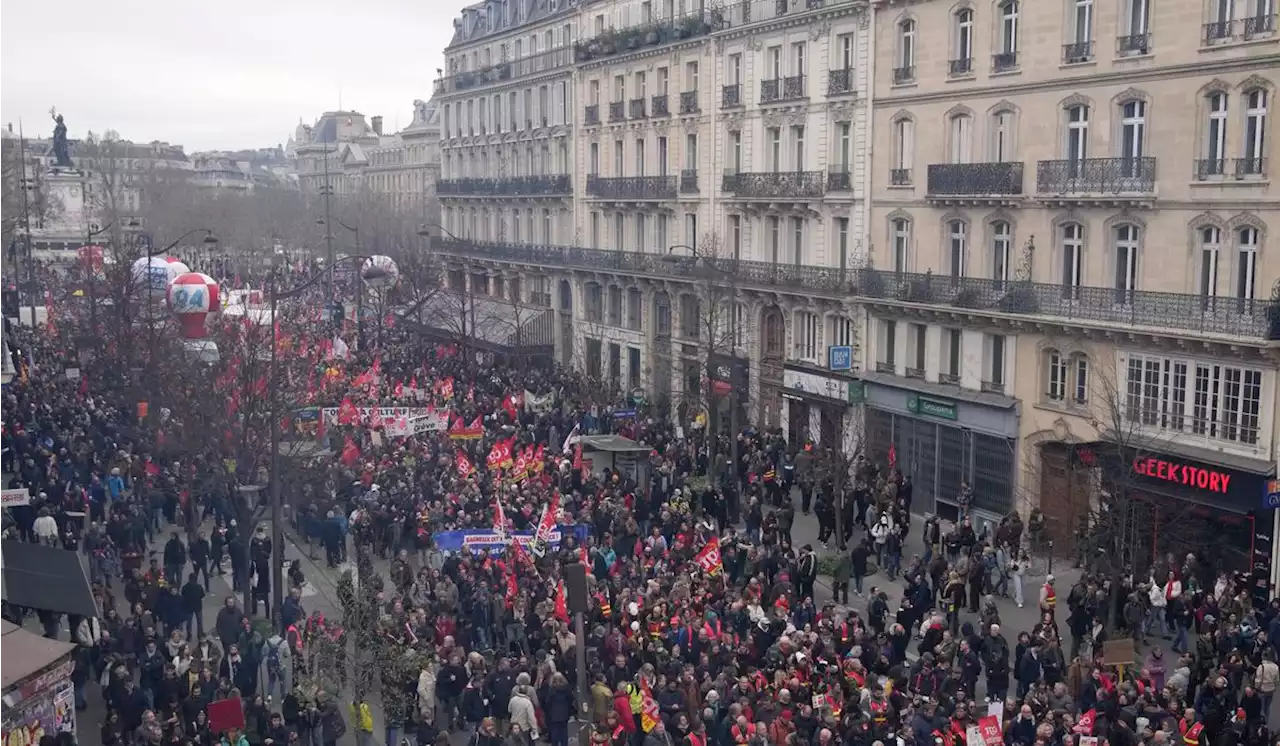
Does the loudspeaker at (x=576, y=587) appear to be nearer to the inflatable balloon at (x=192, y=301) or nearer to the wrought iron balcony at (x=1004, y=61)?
the wrought iron balcony at (x=1004, y=61)

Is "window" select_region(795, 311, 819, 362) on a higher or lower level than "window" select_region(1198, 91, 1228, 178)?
lower

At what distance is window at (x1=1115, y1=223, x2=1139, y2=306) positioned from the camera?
2998cm

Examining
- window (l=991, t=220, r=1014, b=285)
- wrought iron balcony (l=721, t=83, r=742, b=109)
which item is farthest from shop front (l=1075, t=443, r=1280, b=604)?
wrought iron balcony (l=721, t=83, r=742, b=109)

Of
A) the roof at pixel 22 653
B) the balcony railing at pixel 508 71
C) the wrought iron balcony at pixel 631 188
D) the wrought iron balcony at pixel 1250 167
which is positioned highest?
the balcony railing at pixel 508 71

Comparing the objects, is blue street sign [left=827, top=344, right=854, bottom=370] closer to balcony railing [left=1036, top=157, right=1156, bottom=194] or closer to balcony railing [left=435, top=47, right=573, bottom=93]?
balcony railing [left=1036, top=157, right=1156, bottom=194]

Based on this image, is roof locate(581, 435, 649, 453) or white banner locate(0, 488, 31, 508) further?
roof locate(581, 435, 649, 453)

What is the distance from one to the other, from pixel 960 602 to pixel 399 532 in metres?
11.6

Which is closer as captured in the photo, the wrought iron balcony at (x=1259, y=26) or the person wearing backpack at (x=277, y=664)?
the person wearing backpack at (x=277, y=664)

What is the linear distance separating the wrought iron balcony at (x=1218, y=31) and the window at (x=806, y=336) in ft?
50.2

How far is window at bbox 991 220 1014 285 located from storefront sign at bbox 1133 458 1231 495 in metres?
6.51

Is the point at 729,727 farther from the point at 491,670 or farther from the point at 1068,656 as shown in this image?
the point at 1068,656

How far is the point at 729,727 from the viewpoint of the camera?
1797cm

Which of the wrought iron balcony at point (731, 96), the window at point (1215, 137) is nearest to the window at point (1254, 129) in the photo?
the window at point (1215, 137)

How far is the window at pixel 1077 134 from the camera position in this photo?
103ft
